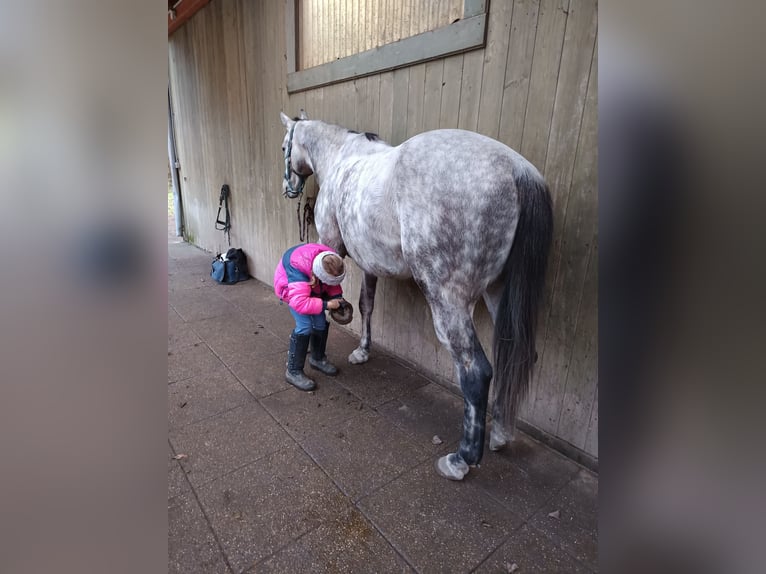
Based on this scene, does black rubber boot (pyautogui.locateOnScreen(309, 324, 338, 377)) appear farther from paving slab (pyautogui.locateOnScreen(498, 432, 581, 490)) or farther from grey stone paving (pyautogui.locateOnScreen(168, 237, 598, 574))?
paving slab (pyautogui.locateOnScreen(498, 432, 581, 490))

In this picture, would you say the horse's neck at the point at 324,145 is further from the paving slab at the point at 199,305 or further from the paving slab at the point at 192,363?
the paving slab at the point at 199,305

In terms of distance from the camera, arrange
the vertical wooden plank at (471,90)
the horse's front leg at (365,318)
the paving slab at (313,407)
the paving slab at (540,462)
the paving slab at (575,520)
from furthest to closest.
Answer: the horse's front leg at (365,318)
the paving slab at (313,407)
the vertical wooden plank at (471,90)
the paving slab at (540,462)
the paving slab at (575,520)

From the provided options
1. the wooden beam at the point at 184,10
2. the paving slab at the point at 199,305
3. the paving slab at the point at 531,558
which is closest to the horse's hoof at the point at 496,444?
the paving slab at the point at 531,558

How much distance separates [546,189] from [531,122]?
46cm

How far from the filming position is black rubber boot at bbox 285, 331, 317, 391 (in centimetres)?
243

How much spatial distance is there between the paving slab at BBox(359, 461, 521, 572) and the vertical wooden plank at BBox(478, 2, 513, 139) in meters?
1.71

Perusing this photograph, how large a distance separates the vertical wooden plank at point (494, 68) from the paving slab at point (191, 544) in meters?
2.16

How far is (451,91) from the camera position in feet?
6.99

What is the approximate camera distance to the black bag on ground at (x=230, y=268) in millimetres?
4598

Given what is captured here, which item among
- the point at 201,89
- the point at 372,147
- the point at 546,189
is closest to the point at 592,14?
the point at 546,189
